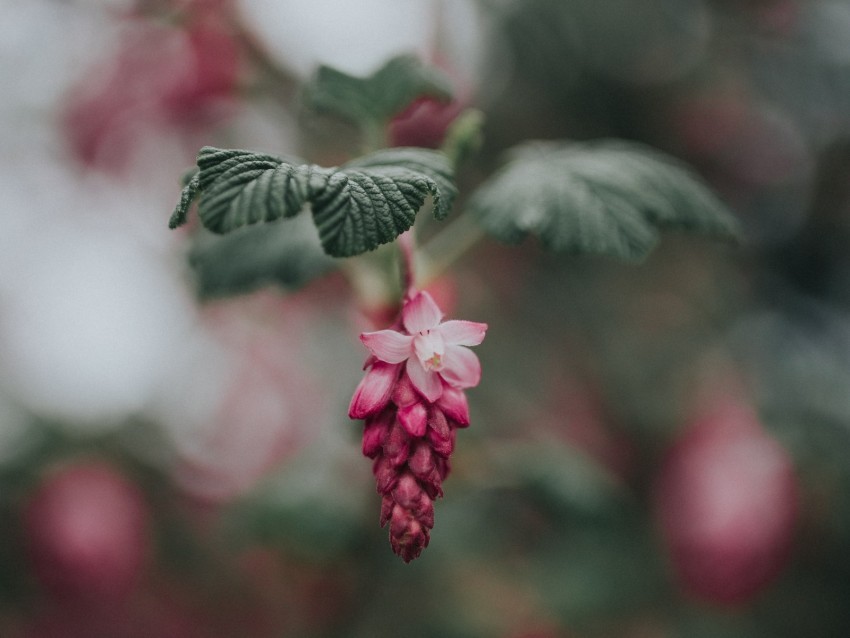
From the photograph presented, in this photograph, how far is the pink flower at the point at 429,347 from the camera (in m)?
0.55

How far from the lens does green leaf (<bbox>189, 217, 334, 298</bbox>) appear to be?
33.5 inches

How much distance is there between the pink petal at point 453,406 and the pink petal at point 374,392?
0.14ft

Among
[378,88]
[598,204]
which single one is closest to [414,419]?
[598,204]

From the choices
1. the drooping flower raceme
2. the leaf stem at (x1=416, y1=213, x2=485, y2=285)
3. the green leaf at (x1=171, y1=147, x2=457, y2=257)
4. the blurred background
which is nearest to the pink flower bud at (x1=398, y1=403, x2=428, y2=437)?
the drooping flower raceme

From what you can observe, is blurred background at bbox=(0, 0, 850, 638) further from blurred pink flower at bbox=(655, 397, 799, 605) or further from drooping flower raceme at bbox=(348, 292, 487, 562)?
drooping flower raceme at bbox=(348, 292, 487, 562)

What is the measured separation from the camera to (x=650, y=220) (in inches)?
31.7

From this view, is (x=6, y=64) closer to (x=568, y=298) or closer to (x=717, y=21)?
(x=568, y=298)

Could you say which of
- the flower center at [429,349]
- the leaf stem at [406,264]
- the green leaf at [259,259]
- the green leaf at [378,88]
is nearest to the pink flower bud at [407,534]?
the flower center at [429,349]

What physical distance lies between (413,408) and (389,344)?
0.05 metres

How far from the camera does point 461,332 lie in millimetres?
581

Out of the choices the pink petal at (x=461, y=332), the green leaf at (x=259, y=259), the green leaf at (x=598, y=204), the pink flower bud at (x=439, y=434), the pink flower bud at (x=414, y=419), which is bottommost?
the green leaf at (x=259, y=259)

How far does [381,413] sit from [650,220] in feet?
1.42

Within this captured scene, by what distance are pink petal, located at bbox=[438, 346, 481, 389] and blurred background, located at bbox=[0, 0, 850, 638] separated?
106cm

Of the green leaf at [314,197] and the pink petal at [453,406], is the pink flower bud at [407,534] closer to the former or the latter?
the pink petal at [453,406]
